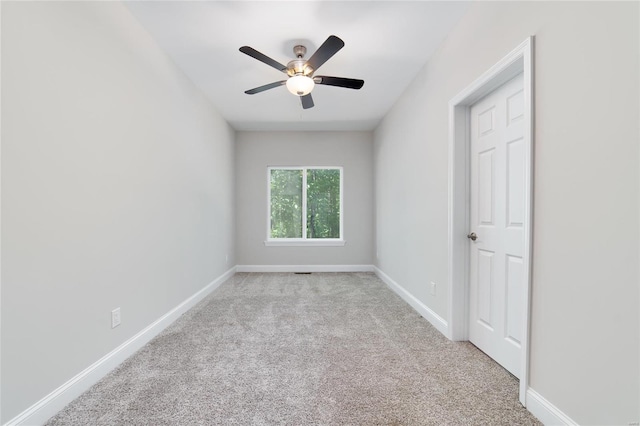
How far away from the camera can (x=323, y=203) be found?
5.46 m

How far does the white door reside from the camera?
71.4 inches

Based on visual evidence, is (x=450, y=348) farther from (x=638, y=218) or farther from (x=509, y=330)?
(x=638, y=218)

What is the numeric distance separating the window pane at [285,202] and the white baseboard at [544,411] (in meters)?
4.24

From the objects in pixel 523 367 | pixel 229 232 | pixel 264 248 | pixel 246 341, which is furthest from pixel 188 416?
pixel 264 248

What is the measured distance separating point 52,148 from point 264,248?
3.95 metres

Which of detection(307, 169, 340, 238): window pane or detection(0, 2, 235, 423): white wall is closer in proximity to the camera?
detection(0, 2, 235, 423): white wall

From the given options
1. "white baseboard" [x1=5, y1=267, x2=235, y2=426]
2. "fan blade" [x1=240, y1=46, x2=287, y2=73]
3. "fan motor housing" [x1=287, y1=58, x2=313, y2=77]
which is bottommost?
"white baseboard" [x1=5, y1=267, x2=235, y2=426]

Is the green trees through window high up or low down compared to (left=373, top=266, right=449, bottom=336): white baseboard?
up

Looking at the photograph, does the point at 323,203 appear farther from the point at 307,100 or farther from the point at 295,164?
the point at 307,100

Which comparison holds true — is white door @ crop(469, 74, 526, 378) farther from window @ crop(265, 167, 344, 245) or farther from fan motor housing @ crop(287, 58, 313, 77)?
window @ crop(265, 167, 344, 245)

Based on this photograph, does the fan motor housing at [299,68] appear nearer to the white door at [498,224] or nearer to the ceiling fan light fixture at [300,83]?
the ceiling fan light fixture at [300,83]

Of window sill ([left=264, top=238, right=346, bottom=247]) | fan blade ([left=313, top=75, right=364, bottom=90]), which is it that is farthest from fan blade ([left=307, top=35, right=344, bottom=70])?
window sill ([left=264, top=238, right=346, bottom=247])

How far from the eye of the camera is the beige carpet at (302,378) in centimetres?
148

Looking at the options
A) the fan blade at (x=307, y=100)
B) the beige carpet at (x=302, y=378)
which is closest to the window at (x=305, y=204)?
the fan blade at (x=307, y=100)
